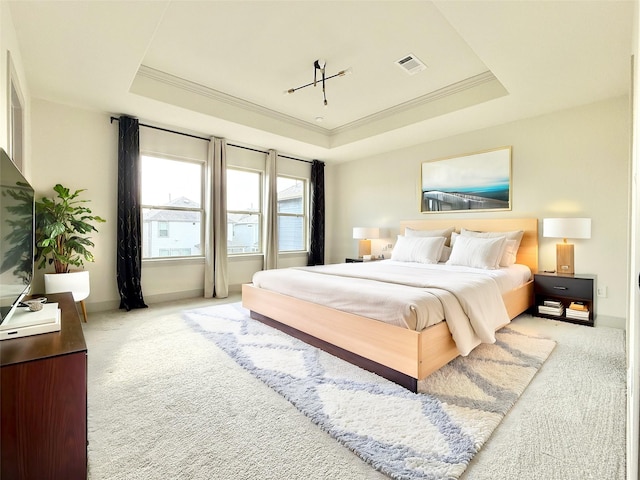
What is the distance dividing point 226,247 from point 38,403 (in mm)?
3681

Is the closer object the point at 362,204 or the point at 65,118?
the point at 65,118

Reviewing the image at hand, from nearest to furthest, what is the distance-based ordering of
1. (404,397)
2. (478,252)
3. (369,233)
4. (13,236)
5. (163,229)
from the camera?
(13,236)
(404,397)
(478,252)
(163,229)
(369,233)

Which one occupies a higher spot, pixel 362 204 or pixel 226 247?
pixel 362 204

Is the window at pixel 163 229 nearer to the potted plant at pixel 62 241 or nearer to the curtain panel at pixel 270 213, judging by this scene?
the potted plant at pixel 62 241

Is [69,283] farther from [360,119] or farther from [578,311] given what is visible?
[578,311]

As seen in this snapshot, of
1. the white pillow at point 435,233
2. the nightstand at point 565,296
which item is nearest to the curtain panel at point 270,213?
the white pillow at point 435,233

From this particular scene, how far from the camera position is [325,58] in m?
3.03

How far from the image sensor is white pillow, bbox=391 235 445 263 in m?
3.96

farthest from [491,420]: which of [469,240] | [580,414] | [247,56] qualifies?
[247,56]

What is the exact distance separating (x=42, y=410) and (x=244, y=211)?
427 cm

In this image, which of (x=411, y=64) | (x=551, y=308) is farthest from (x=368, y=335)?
(x=411, y=64)

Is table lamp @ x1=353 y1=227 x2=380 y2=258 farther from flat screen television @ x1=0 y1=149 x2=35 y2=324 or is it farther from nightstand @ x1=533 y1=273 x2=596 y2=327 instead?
flat screen television @ x1=0 y1=149 x2=35 y2=324

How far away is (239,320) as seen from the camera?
3.38 meters

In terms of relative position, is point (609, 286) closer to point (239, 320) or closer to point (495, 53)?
point (495, 53)
